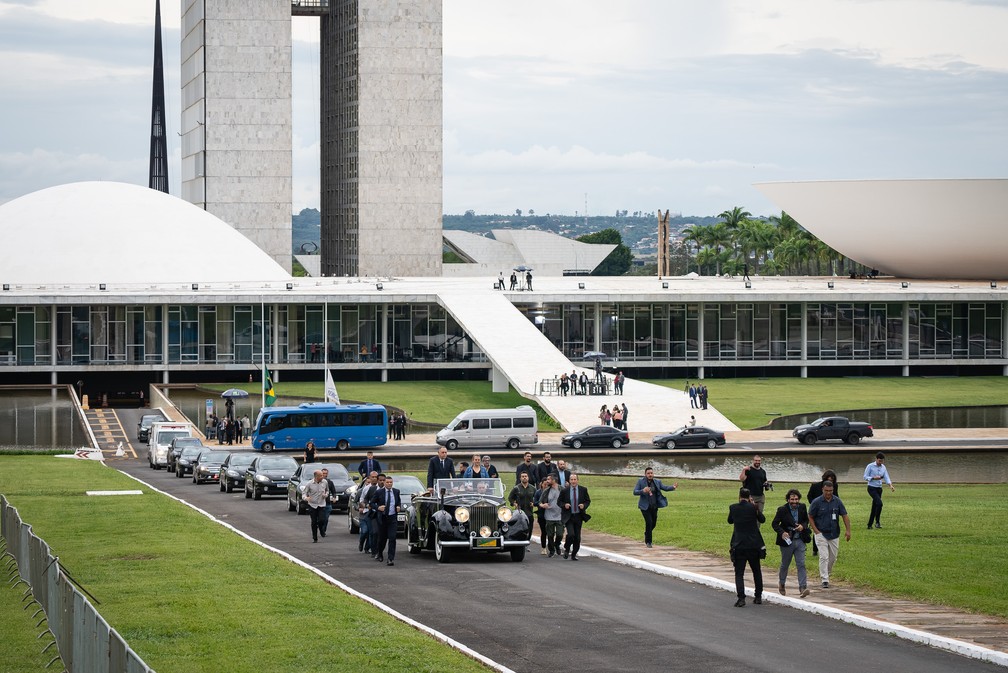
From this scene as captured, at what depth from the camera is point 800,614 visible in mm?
18266

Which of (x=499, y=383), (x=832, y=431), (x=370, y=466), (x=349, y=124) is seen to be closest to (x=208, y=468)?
(x=370, y=466)

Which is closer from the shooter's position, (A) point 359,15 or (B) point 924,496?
(B) point 924,496

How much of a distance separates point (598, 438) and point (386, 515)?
95.4 ft

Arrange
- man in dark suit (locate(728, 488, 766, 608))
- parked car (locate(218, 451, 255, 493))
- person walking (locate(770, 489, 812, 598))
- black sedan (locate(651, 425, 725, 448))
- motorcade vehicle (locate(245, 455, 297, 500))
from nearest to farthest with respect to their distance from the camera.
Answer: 1. man in dark suit (locate(728, 488, 766, 608))
2. person walking (locate(770, 489, 812, 598))
3. motorcade vehicle (locate(245, 455, 297, 500))
4. parked car (locate(218, 451, 255, 493))
5. black sedan (locate(651, 425, 725, 448))

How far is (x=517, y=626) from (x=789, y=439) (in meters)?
38.1

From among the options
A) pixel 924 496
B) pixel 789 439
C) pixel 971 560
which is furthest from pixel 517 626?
pixel 789 439

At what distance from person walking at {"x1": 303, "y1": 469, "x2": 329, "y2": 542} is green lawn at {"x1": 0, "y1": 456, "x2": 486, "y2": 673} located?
1456 mm

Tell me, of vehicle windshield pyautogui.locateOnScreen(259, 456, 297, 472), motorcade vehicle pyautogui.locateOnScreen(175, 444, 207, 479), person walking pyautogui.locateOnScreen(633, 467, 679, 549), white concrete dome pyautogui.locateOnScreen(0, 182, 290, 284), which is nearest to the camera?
person walking pyautogui.locateOnScreen(633, 467, 679, 549)

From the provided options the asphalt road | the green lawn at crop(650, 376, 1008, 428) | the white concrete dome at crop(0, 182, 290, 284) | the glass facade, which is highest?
the white concrete dome at crop(0, 182, 290, 284)

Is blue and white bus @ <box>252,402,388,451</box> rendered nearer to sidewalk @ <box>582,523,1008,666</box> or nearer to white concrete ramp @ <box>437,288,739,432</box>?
white concrete ramp @ <box>437,288,739,432</box>

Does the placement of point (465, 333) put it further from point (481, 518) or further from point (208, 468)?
point (481, 518)

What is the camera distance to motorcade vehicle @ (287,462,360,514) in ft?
106

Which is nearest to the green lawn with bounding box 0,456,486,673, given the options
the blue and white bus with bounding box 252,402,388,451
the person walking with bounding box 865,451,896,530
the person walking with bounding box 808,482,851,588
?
the person walking with bounding box 808,482,851,588

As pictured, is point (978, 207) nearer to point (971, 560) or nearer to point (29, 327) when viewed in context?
point (29, 327)
